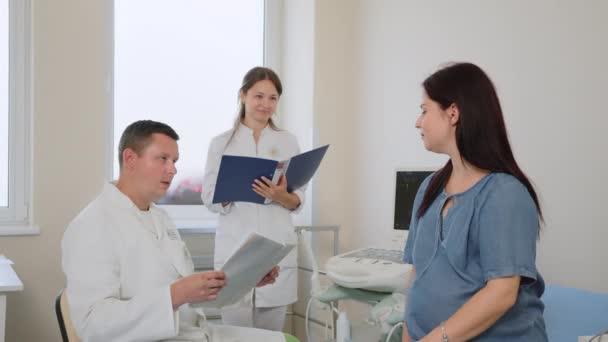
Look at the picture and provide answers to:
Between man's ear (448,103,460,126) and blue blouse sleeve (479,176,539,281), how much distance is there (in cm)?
14

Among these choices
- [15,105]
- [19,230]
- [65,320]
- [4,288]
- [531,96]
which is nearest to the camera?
[65,320]

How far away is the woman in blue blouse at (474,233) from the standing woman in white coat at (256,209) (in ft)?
4.32

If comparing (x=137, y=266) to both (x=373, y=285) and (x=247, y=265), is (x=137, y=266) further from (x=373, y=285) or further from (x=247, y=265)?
(x=373, y=285)

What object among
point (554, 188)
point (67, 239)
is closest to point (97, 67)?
point (67, 239)

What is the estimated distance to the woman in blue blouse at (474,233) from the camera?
109 centimetres

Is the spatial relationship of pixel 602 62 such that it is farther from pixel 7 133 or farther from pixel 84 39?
pixel 7 133

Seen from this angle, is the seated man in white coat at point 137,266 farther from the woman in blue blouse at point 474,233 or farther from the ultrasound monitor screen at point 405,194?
the ultrasound monitor screen at point 405,194

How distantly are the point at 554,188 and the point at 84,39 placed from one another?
2116 mm

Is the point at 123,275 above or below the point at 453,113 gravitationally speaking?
below

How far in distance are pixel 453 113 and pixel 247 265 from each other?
636 mm

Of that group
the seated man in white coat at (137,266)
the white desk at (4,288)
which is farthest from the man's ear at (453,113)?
the white desk at (4,288)

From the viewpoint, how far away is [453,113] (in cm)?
118

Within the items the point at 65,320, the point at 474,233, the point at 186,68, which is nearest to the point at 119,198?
the point at 65,320

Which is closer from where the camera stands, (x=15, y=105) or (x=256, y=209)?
(x=256, y=209)
